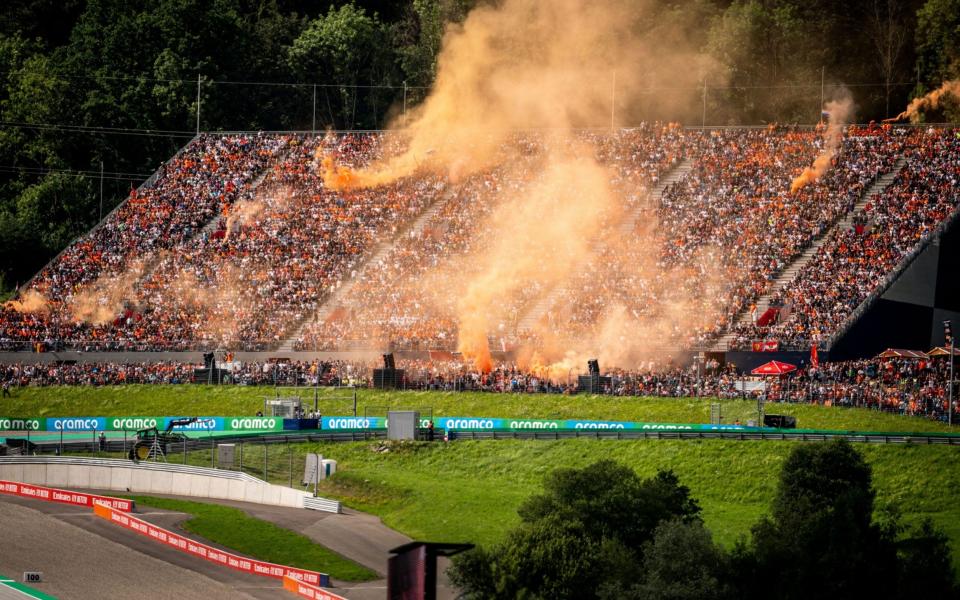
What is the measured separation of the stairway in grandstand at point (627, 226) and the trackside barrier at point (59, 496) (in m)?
27.8

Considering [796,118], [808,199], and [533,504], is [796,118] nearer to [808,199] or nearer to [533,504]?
[808,199]

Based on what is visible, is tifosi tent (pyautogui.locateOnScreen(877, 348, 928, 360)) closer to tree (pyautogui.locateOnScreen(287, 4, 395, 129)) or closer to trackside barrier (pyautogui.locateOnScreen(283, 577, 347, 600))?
trackside barrier (pyautogui.locateOnScreen(283, 577, 347, 600))

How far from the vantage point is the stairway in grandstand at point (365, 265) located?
81.0m

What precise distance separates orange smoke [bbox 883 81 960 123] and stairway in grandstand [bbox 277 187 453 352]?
30243 mm

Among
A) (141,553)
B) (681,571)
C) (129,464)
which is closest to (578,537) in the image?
(681,571)

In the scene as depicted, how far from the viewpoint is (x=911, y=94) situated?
101 metres

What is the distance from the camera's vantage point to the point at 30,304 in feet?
280

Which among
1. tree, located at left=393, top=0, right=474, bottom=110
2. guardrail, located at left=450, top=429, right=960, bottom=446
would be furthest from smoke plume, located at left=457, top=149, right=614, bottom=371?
tree, located at left=393, top=0, right=474, bottom=110

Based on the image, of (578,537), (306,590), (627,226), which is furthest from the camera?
(627,226)

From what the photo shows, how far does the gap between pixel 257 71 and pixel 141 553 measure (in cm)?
8376

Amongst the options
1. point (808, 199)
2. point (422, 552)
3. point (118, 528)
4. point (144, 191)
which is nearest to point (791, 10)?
point (808, 199)

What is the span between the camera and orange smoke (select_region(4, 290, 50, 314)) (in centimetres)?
8500

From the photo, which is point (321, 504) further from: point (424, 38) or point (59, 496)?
point (424, 38)

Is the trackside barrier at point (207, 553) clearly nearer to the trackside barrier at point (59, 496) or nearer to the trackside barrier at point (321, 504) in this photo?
the trackside barrier at point (59, 496)
